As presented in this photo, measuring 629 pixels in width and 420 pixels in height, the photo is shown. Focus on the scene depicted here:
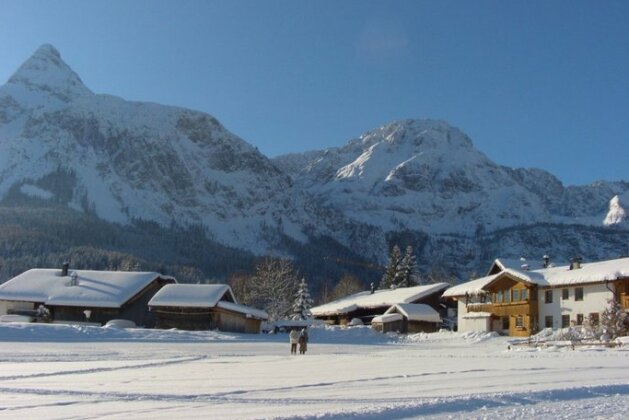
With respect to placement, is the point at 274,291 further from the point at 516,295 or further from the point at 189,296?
the point at 516,295

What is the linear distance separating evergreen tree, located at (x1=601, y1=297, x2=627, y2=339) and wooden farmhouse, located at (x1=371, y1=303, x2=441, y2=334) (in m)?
27.7

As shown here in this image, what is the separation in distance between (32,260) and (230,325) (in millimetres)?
102589

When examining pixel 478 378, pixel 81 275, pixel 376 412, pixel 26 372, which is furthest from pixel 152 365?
pixel 81 275

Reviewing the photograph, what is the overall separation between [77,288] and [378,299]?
3140 cm

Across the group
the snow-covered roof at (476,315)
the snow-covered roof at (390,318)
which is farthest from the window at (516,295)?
the snow-covered roof at (390,318)

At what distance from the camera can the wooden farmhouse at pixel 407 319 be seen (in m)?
67.9

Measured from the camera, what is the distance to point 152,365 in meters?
25.0

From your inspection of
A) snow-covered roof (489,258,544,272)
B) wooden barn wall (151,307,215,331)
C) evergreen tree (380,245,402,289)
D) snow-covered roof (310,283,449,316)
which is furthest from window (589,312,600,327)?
evergreen tree (380,245,402,289)

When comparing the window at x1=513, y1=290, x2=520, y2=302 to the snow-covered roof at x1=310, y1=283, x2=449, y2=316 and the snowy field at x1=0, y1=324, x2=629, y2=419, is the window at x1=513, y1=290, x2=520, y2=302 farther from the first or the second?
the snowy field at x1=0, y1=324, x2=629, y2=419

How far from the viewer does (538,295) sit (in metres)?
59.6

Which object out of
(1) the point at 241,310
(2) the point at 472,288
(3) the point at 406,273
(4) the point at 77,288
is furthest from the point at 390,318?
(4) the point at 77,288

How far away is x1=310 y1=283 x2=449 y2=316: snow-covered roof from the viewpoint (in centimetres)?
7462

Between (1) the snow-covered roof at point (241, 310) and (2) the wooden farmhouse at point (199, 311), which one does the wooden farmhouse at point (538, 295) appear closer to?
(1) the snow-covered roof at point (241, 310)

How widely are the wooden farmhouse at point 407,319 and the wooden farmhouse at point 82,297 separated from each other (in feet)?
70.6
